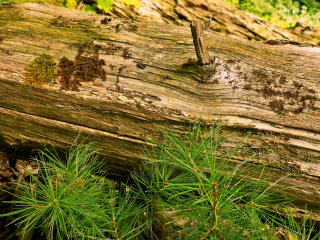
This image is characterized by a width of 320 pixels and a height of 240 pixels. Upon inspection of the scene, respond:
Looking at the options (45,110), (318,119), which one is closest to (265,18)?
(318,119)

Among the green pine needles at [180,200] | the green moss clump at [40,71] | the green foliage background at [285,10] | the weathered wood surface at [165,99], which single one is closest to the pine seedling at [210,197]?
the green pine needles at [180,200]

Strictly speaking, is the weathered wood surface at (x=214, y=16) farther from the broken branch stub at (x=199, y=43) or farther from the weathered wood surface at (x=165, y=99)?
the broken branch stub at (x=199, y=43)

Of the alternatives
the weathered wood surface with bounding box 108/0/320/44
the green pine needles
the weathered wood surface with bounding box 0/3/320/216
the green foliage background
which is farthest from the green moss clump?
the green foliage background

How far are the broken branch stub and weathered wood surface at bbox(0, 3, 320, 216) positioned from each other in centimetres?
9

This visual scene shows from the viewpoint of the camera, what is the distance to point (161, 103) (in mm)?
1841

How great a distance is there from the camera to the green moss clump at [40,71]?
6.17 feet

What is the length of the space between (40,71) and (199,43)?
133cm

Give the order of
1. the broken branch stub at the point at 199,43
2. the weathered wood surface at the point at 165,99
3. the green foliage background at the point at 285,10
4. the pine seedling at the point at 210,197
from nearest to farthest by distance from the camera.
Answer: the pine seedling at the point at 210,197 → the broken branch stub at the point at 199,43 → the weathered wood surface at the point at 165,99 → the green foliage background at the point at 285,10

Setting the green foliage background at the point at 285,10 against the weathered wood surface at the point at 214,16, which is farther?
the green foliage background at the point at 285,10

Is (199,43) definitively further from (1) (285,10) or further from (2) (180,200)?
(1) (285,10)

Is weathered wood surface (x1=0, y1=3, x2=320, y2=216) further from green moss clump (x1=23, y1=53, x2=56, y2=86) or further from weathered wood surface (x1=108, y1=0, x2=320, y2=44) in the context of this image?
weathered wood surface (x1=108, y1=0, x2=320, y2=44)

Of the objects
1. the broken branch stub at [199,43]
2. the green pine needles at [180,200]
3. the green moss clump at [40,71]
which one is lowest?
the green pine needles at [180,200]

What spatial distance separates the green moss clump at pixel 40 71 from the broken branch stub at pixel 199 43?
1.19m

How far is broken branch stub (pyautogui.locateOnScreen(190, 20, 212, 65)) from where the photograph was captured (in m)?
1.62
